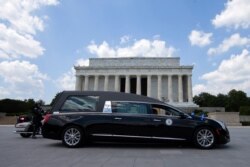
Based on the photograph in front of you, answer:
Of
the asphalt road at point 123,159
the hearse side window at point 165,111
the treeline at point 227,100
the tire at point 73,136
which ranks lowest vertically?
the asphalt road at point 123,159

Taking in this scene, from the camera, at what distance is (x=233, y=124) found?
3338 cm

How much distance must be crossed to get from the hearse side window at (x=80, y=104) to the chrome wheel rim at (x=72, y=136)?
0.75m

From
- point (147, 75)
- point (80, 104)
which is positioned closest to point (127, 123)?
point (80, 104)

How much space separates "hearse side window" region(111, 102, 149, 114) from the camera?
Result: 33.6 ft

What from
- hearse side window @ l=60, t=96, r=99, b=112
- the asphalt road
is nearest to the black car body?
hearse side window @ l=60, t=96, r=99, b=112

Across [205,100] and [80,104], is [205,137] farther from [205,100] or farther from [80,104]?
[205,100]

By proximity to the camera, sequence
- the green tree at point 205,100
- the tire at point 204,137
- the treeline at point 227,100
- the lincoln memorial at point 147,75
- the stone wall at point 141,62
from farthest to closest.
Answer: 1. the green tree at point 205,100
2. the treeline at point 227,100
3. the stone wall at point 141,62
4. the lincoln memorial at point 147,75
5. the tire at point 204,137

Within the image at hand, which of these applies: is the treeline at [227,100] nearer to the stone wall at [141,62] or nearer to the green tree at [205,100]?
the green tree at [205,100]

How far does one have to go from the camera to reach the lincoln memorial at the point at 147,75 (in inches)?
3237

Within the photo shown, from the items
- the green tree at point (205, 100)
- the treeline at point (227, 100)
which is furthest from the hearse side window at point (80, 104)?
the green tree at point (205, 100)

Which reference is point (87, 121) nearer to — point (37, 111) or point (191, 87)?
point (37, 111)

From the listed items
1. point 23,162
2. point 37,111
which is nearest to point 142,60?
point 37,111

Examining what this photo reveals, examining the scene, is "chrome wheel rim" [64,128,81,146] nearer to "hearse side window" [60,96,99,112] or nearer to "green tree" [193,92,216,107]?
"hearse side window" [60,96,99,112]

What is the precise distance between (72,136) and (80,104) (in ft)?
3.83
